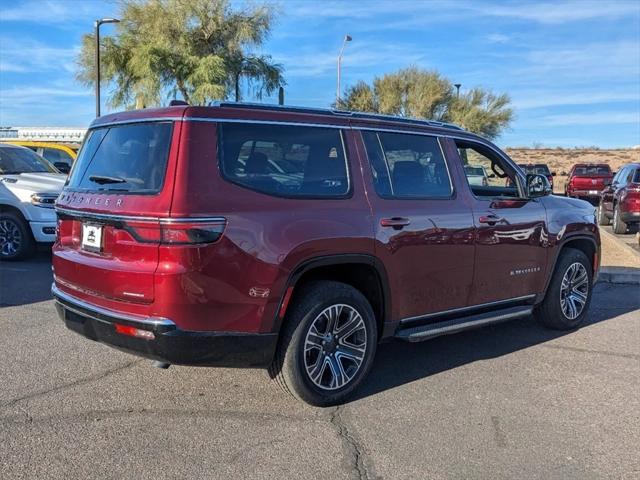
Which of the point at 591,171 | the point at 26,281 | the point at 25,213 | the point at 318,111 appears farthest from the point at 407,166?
the point at 591,171

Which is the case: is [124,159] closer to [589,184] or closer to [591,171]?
[589,184]

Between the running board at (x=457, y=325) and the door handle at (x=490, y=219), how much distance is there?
79 centimetres

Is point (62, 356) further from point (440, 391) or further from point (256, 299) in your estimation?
point (440, 391)

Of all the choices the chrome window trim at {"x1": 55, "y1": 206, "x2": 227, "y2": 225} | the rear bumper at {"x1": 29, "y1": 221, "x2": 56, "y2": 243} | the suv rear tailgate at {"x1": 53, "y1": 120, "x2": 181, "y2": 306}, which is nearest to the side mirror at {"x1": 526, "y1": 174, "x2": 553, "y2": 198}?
the chrome window trim at {"x1": 55, "y1": 206, "x2": 227, "y2": 225}

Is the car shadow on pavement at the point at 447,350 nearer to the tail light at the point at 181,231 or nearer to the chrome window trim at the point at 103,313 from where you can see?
the chrome window trim at the point at 103,313

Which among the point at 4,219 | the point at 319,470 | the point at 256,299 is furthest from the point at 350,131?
the point at 4,219

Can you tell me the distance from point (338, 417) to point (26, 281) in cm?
590

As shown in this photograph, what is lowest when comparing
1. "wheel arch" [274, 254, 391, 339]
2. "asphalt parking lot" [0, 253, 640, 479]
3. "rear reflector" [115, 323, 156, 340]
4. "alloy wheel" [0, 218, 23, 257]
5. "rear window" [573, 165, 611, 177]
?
"asphalt parking lot" [0, 253, 640, 479]

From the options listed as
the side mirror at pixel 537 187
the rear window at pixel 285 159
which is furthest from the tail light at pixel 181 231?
the side mirror at pixel 537 187

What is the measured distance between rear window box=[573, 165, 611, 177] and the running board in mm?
20967

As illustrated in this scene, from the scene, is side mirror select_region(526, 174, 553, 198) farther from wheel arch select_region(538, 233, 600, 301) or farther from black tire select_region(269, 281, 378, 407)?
black tire select_region(269, 281, 378, 407)

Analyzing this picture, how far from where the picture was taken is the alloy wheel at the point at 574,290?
20.8 feet

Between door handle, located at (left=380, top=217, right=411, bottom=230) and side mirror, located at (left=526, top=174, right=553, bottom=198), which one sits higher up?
side mirror, located at (left=526, top=174, right=553, bottom=198)

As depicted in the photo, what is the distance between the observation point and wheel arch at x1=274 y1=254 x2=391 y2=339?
4012mm
